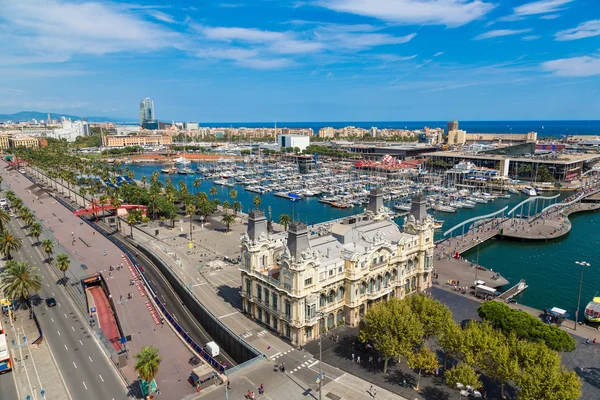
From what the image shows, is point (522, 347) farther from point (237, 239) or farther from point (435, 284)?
point (237, 239)

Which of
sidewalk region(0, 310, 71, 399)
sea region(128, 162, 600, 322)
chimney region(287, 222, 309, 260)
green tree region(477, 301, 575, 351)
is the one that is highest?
chimney region(287, 222, 309, 260)

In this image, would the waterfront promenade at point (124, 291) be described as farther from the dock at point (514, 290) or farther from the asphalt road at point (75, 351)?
the dock at point (514, 290)

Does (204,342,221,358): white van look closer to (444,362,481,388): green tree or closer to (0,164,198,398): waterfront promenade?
(0,164,198,398): waterfront promenade

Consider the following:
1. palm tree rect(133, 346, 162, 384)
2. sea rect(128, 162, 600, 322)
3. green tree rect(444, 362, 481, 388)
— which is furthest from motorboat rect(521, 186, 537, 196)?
palm tree rect(133, 346, 162, 384)

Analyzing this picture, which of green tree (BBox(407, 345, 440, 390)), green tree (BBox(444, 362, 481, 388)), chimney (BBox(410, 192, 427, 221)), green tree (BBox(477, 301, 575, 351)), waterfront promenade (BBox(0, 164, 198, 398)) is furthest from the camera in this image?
chimney (BBox(410, 192, 427, 221))

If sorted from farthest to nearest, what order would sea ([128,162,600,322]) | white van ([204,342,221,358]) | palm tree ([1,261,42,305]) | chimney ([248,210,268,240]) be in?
sea ([128,162,600,322]), palm tree ([1,261,42,305]), chimney ([248,210,268,240]), white van ([204,342,221,358])

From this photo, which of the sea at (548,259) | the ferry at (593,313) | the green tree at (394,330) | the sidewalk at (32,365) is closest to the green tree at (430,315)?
the green tree at (394,330)
